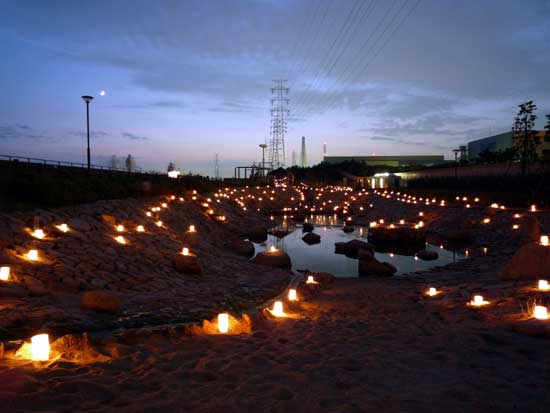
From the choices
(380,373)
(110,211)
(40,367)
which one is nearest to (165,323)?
(40,367)

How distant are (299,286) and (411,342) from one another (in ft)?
15.3

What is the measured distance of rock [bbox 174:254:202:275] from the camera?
10.3 meters

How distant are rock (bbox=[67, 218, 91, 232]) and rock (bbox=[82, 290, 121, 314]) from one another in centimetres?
483

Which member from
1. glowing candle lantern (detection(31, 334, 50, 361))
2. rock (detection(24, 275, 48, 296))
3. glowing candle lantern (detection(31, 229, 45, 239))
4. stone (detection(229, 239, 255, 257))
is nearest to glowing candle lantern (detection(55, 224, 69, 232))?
glowing candle lantern (detection(31, 229, 45, 239))

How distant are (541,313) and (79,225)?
411 inches

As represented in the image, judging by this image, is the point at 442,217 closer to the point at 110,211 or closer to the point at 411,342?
the point at 110,211

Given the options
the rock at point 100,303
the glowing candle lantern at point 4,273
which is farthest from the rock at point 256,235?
the rock at point 100,303

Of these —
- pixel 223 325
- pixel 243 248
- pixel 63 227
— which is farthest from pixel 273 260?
pixel 223 325

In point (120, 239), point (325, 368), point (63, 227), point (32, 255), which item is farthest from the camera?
point (120, 239)

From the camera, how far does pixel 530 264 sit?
28.6ft

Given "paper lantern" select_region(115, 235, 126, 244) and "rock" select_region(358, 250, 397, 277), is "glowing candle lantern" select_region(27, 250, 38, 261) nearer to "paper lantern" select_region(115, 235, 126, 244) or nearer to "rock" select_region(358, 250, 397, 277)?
"paper lantern" select_region(115, 235, 126, 244)

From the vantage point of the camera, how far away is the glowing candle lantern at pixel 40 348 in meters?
4.37

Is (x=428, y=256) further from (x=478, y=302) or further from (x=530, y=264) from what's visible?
(x=478, y=302)

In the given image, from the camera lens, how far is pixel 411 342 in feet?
18.6
